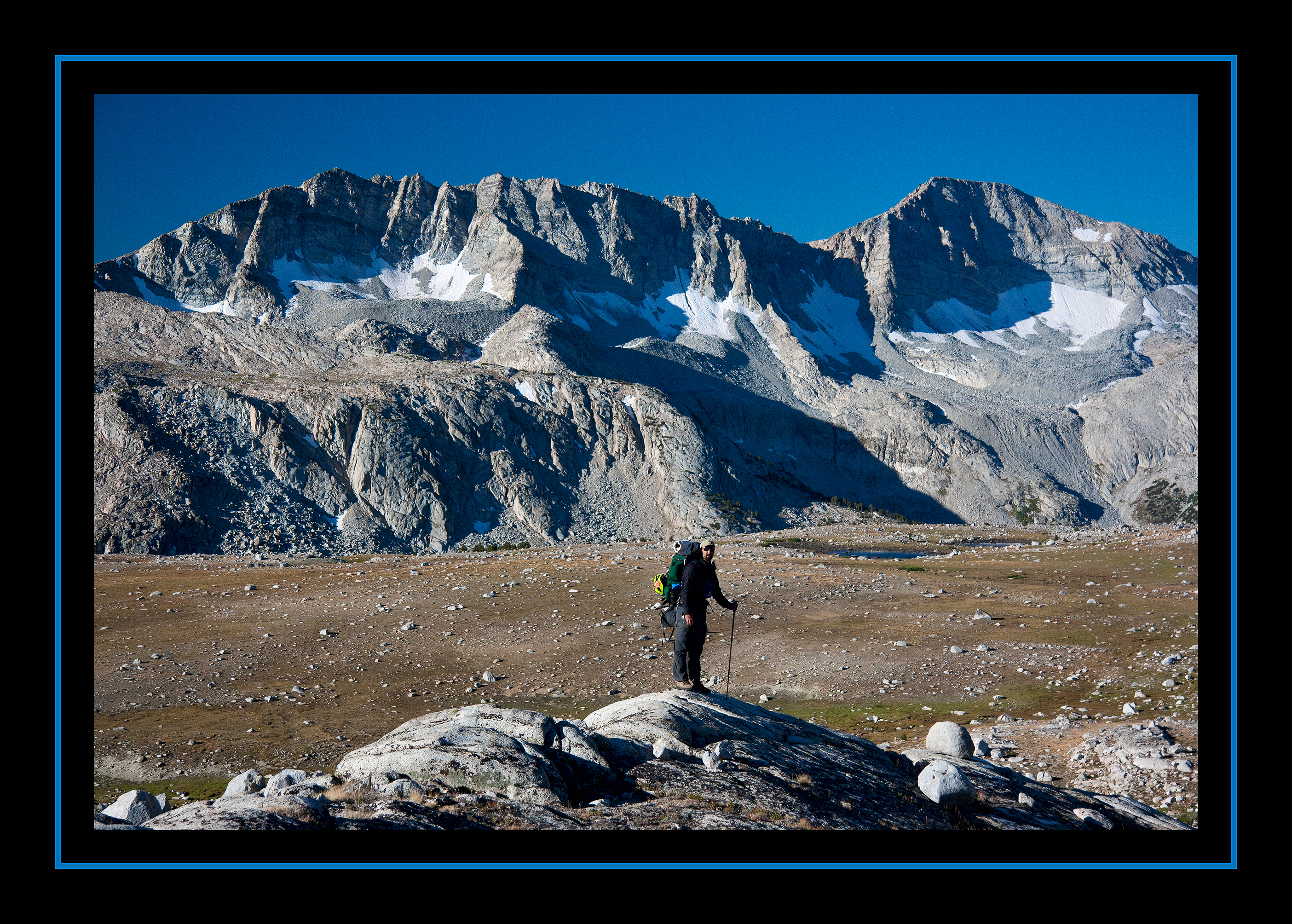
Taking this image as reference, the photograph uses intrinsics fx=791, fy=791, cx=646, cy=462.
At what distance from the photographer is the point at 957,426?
174500 mm

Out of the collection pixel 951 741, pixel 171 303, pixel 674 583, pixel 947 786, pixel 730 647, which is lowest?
pixel 951 741

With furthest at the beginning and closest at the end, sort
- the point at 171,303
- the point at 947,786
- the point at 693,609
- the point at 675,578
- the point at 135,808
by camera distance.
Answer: the point at 171,303, the point at 675,578, the point at 693,609, the point at 947,786, the point at 135,808

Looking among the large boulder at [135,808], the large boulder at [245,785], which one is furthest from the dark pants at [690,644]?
the large boulder at [135,808]

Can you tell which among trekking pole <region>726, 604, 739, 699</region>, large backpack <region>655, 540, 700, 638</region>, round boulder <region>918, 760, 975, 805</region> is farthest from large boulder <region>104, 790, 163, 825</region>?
round boulder <region>918, 760, 975, 805</region>

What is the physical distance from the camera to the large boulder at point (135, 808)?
9125mm

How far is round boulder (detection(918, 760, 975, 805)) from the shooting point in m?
9.48

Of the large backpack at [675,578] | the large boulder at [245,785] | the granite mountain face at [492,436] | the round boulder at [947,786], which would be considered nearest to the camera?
the round boulder at [947,786]

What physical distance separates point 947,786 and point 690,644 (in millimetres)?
4469

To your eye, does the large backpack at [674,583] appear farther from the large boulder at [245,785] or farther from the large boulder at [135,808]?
the large boulder at [135,808]

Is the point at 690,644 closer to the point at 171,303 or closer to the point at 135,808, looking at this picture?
the point at 135,808

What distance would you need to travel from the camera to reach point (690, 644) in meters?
12.8

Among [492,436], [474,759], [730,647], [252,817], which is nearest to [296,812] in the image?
[252,817]

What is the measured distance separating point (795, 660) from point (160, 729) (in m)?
14.9

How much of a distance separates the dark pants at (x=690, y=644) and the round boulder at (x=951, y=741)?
149 inches
